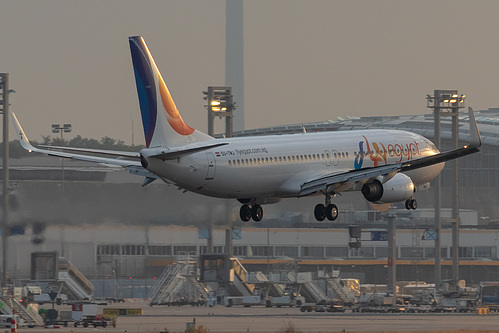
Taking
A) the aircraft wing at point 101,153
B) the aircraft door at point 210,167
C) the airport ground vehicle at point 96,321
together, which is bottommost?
the airport ground vehicle at point 96,321

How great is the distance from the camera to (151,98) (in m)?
Answer: 66.3

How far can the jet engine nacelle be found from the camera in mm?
73875

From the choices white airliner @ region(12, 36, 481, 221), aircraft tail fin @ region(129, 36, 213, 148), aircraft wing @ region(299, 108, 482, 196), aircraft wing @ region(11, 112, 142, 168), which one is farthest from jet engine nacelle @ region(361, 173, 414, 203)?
aircraft wing @ region(11, 112, 142, 168)

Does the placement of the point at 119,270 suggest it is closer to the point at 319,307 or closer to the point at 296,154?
the point at 319,307

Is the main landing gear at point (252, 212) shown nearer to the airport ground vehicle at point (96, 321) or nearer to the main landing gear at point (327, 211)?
the main landing gear at point (327, 211)

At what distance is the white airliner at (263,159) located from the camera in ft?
217

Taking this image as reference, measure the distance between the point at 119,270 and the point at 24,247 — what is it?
41245mm

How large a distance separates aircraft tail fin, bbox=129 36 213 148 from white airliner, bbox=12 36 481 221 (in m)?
0.06

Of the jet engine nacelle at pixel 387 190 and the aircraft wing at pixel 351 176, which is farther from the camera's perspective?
the jet engine nacelle at pixel 387 190

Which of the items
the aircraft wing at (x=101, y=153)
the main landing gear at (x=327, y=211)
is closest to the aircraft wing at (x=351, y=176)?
the main landing gear at (x=327, y=211)

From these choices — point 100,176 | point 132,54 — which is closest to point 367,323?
point 100,176

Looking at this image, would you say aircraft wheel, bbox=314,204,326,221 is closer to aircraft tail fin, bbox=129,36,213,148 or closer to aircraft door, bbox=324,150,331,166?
aircraft door, bbox=324,150,331,166

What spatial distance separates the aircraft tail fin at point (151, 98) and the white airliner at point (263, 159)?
0.06m

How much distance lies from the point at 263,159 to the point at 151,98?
8.19 meters
